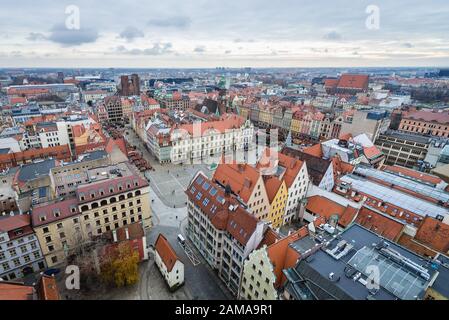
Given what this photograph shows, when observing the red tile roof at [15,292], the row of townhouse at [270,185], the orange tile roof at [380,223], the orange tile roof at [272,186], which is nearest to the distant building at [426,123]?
the orange tile roof at [380,223]

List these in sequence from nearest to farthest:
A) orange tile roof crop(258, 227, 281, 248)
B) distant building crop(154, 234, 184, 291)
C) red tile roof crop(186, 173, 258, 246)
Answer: orange tile roof crop(258, 227, 281, 248)
red tile roof crop(186, 173, 258, 246)
distant building crop(154, 234, 184, 291)

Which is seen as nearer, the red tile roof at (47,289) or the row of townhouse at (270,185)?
the red tile roof at (47,289)

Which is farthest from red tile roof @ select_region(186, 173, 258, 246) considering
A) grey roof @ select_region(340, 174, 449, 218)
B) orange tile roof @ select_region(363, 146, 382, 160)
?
orange tile roof @ select_region(363, 146, 382, 160)

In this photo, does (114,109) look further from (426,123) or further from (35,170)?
(426,123)

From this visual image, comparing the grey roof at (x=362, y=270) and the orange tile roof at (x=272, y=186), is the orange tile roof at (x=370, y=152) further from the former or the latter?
the grey roof at (x=362, y=270)

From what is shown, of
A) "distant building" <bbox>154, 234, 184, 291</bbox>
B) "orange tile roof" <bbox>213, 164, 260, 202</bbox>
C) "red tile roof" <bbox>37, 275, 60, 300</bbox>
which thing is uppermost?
"orange tile roof" <bbox>213, 164, 260, 202</bbox>

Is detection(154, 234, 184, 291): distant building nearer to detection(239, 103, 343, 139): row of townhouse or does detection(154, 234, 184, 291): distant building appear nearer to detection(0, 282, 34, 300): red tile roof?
detection(0, 282, 34, 300): red tile roof
